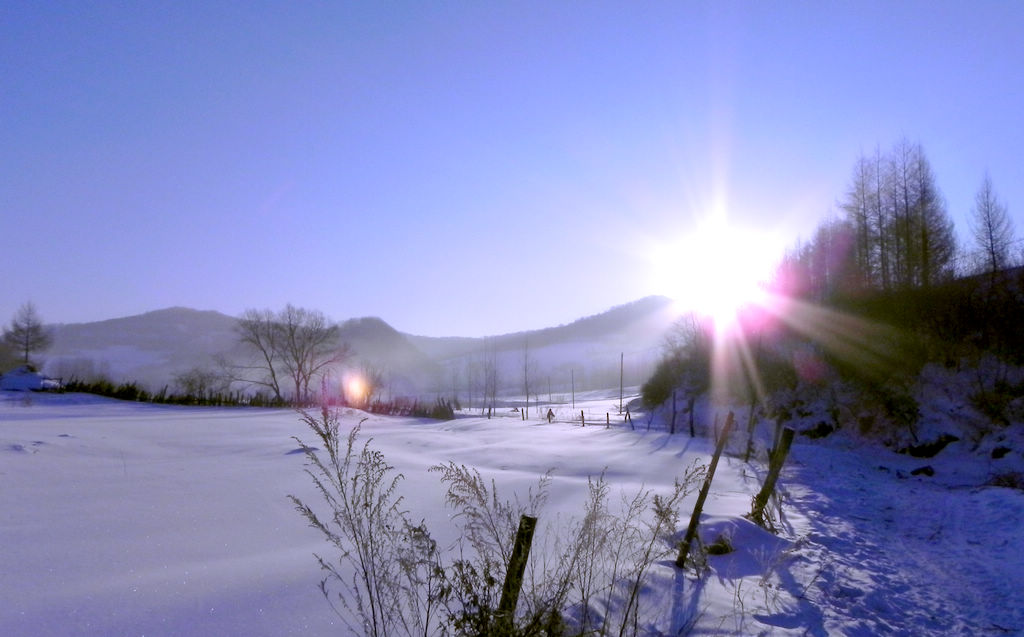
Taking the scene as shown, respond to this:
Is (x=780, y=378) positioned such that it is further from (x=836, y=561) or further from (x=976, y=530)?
(x=836, y=561)

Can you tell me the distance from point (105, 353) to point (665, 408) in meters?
92.8

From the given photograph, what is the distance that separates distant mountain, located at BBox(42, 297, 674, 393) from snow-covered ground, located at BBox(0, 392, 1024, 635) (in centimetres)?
5571

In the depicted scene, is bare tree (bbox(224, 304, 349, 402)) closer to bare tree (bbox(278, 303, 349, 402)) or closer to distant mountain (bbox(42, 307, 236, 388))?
bare tree (bbox(278, 303, 349, 402))

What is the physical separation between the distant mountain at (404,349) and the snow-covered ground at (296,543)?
2193 inches

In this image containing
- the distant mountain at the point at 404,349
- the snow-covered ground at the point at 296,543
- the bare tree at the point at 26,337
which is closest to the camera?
the snow-covered ground at the point at 296,543

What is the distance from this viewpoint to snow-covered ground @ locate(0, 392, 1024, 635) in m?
3.84

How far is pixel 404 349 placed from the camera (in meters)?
114

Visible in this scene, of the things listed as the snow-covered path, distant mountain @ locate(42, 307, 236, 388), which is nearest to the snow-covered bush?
the snow-covered path

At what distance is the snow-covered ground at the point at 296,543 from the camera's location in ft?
12.6

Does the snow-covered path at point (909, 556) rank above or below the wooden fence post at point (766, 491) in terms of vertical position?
below

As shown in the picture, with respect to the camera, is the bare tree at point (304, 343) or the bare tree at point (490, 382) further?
the bare tree at point (490, 382)

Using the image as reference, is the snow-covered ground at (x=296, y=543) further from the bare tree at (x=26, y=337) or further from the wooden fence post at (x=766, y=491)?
the bare tree at (x=26, y=337)

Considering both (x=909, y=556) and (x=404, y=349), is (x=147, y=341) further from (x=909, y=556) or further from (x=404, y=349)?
(x=909, y=556)

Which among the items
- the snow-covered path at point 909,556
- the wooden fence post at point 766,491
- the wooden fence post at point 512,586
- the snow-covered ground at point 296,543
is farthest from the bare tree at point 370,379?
the wooden fence post at point 512,586
